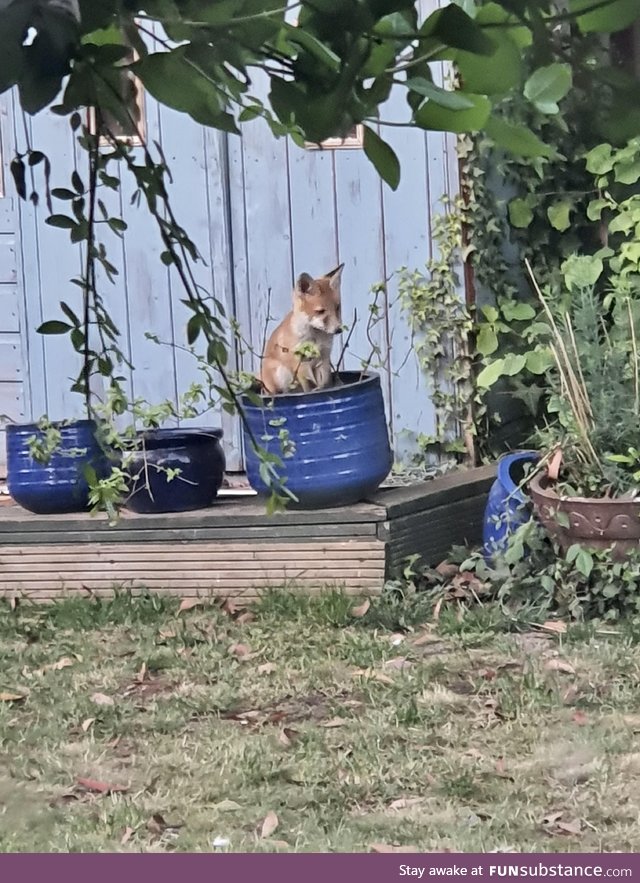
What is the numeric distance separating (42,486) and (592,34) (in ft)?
12.7

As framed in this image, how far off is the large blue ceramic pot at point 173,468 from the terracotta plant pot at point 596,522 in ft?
4.02

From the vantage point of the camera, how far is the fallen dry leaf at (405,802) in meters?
2.59

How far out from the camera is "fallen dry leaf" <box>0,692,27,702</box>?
3338 mm

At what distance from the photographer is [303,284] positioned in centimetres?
438

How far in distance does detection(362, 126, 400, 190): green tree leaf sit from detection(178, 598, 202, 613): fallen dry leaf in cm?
346

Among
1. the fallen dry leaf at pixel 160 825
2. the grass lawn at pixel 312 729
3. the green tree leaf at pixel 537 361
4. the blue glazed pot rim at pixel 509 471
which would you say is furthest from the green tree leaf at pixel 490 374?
the fallen dry leaf at pixel 160 825

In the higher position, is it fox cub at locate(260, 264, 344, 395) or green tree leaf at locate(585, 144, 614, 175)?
green tree leaf at locate(585, 144, 614, 175)

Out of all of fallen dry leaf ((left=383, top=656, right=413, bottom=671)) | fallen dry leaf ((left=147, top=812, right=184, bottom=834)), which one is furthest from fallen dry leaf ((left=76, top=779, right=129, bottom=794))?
fallen dry leaf ((left=383, top=656, right=413, bottom=671))

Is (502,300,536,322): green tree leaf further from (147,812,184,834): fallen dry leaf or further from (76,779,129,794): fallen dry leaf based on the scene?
(147,812,184,834): fallen dry leaf

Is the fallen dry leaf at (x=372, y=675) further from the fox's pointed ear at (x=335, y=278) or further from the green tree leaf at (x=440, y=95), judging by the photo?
the green tree leaf at (x=440, y=95)

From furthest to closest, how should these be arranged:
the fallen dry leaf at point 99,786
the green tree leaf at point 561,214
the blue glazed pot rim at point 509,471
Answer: the green tree leaf at point 561,214 → the blue glazed pot rim at point 509,471 → the fallen dry leaf at point 99,786

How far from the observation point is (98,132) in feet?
2.83

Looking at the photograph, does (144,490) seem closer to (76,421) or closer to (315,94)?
(76,421)
